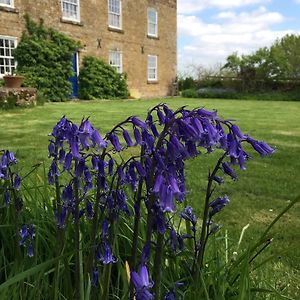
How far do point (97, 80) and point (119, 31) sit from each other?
4.19 meters

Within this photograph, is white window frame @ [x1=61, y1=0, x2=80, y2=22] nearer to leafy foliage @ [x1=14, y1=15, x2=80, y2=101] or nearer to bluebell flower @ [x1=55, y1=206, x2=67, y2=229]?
leafy foliage @ [x1=14, y1=15, x2=80, y2=101]

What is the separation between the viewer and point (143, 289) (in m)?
1.09

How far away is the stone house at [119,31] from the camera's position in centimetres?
1800

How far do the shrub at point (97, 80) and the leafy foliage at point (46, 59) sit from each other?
128 cm

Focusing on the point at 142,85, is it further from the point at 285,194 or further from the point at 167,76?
the point at 285,194

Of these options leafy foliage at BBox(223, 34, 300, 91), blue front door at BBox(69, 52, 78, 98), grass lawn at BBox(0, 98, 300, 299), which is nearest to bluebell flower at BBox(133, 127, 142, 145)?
grass lawn at BBox(0, 98, 300, 299)

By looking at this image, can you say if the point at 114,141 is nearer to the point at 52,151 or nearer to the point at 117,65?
the point at 52,151

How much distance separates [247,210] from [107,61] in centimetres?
1991

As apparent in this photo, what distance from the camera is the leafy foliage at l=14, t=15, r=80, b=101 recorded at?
18.0 metres

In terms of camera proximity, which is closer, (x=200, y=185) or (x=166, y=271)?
(x=166, y=271)

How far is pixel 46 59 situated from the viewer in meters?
18.9

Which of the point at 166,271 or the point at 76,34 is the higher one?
the point at 76,34

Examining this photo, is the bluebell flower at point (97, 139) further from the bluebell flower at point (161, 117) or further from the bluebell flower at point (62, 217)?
the bluebell flower at point (62, 217)

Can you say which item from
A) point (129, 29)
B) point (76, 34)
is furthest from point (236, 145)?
point (129, 29)
